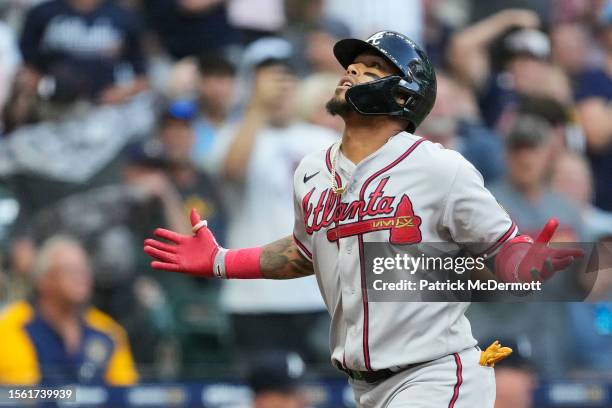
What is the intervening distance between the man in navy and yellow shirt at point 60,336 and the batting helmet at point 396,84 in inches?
124

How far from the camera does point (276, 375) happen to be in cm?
580

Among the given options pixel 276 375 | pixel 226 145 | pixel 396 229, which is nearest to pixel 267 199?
pixel 226 145

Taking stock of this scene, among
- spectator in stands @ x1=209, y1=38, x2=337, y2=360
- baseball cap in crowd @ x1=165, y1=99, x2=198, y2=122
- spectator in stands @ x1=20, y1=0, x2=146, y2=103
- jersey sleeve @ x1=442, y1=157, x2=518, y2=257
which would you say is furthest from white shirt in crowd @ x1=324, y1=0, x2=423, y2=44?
jersey sleeve @ x1=442, y1=157, x2=518, y2=257

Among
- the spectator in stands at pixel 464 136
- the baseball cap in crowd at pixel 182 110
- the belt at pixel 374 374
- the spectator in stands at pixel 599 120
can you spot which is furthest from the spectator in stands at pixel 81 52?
the belt at pixel 374 374

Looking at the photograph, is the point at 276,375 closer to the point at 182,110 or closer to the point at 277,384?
the point at 277,384

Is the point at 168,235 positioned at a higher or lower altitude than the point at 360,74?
lower

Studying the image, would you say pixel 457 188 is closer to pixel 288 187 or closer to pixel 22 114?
pixel 288 187

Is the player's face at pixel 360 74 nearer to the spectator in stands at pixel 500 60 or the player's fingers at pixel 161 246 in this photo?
the player's fingers at pixel 161 246

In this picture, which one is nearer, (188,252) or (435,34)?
(188,252)

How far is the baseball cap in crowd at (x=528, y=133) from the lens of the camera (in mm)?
7355

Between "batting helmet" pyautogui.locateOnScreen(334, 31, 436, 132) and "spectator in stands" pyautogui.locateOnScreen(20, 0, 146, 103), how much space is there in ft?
13.0

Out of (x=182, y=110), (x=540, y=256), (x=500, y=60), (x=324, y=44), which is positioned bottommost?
(x=540, y=256)

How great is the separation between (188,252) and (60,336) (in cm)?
261

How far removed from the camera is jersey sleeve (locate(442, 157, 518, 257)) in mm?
3656
